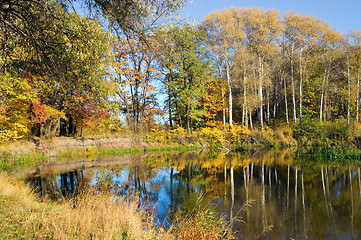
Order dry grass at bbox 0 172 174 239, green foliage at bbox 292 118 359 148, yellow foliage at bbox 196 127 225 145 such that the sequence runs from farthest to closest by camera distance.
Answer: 1. yellow foliage at bbox 196 127 225 145
2. green foliage at bbox 292 118 359 148
3. dry grass at bbox 0 172 174 239

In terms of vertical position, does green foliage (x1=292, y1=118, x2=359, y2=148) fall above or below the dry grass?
above

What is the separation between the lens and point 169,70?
17641 mm

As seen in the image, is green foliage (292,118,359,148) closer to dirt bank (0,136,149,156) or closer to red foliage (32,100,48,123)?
dirt bank (0,136,149,156)

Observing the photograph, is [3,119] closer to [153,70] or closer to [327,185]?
[153,70]

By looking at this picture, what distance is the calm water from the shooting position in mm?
7078

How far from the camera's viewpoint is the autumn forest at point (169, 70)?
6.29 m

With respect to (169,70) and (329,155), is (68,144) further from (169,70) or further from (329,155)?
(329,155)

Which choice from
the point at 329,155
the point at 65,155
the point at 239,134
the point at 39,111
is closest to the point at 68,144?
the point at 65,155

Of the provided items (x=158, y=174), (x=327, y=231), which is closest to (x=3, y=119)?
(x=158, y=174)

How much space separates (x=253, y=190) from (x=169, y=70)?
1019cm

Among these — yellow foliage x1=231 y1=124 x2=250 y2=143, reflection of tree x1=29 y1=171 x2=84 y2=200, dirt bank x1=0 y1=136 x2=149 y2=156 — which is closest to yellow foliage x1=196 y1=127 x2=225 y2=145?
yellow foliage x1=231 y1=124 x2=250 y2=143

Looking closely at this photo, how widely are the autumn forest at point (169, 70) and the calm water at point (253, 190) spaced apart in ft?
10.8

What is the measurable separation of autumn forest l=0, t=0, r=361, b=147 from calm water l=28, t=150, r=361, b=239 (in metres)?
3.29

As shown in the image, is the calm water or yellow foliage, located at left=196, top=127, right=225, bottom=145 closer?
the calm water
